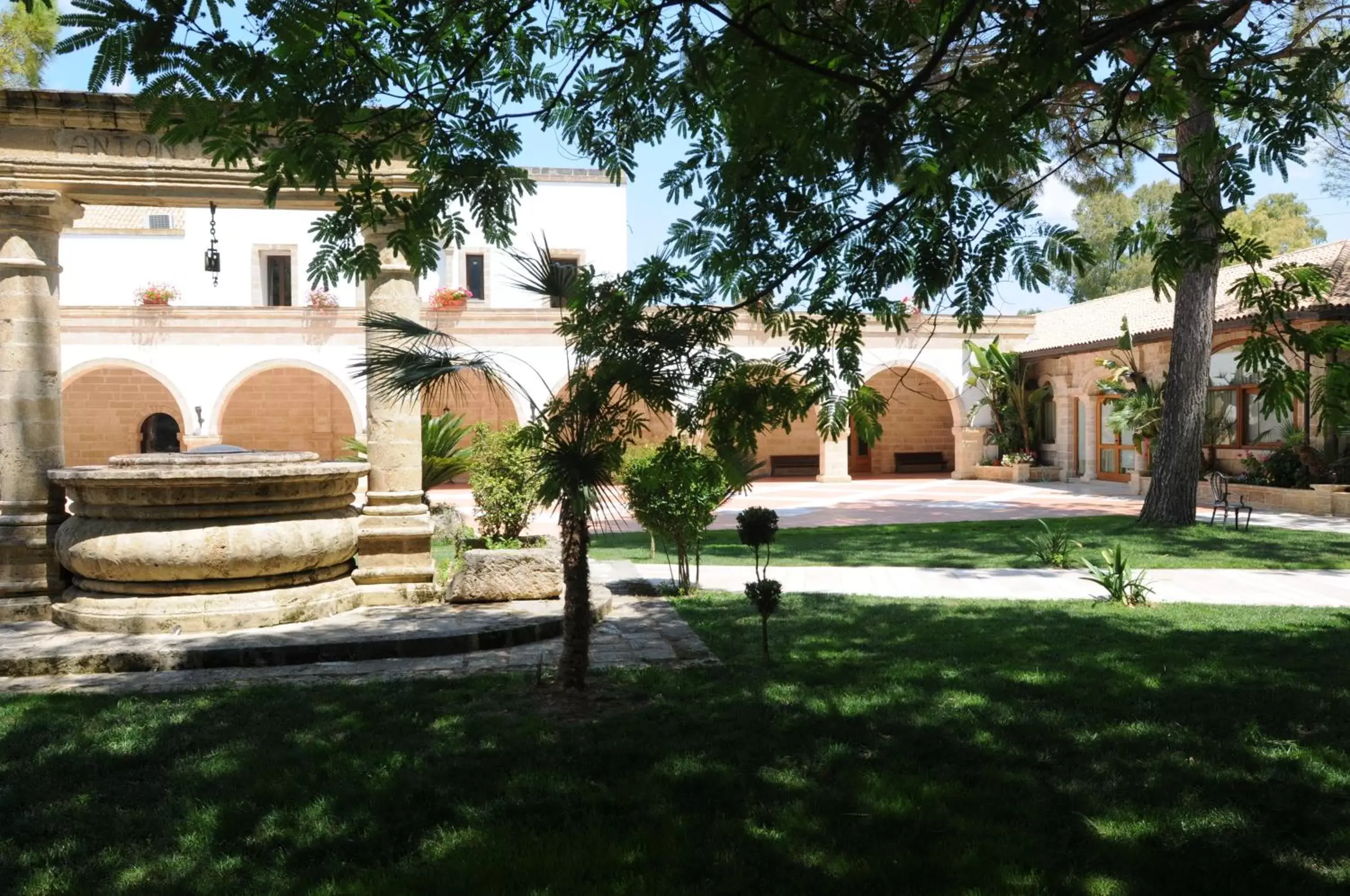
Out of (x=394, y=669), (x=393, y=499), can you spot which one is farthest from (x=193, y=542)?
(x=394, y=669)

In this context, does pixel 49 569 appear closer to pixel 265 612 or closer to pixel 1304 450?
pixel 265 612

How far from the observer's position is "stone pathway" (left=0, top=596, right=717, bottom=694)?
17.1 ft

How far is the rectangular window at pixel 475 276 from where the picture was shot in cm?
2620

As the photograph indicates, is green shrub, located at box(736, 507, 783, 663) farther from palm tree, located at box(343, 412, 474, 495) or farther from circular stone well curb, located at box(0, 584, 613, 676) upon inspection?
palm tree, located at box(343, 412, 474, 495)

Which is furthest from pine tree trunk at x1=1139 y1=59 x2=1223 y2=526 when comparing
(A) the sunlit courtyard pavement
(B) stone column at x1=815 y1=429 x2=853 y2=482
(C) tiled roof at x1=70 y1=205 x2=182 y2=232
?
(C) tiled roof at x1=70 y1=205 x2=182 y2=232

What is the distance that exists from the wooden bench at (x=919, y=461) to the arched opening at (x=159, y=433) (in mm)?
18880

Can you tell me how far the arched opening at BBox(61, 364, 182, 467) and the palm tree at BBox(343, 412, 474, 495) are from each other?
15873 millimetres

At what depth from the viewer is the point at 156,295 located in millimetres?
22469

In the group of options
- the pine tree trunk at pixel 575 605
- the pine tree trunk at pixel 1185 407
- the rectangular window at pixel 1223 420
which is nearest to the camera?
the pine tree trunk at pixel 575 605

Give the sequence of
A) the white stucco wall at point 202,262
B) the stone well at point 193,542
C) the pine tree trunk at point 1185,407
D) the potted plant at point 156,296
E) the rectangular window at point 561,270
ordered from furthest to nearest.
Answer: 1. the white stucco wall at point 202,262
2. the potted plant at point 156,296
3. the pine tree trunk at point 1185,407
4. the stone well at point 193,542
5. the rectangular window at point 561,270

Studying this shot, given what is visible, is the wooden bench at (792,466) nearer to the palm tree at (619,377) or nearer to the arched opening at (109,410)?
the arched opening at (109,410)

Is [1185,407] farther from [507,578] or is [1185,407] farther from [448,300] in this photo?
[448,300]

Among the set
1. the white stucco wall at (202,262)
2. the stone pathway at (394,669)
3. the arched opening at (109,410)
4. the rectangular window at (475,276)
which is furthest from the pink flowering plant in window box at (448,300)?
the stone pathway at (394,669)

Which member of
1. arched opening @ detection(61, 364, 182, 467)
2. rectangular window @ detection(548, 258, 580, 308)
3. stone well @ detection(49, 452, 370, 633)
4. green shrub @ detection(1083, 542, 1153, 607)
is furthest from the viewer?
arched opening @ detection(61, 364, 182, 467)
